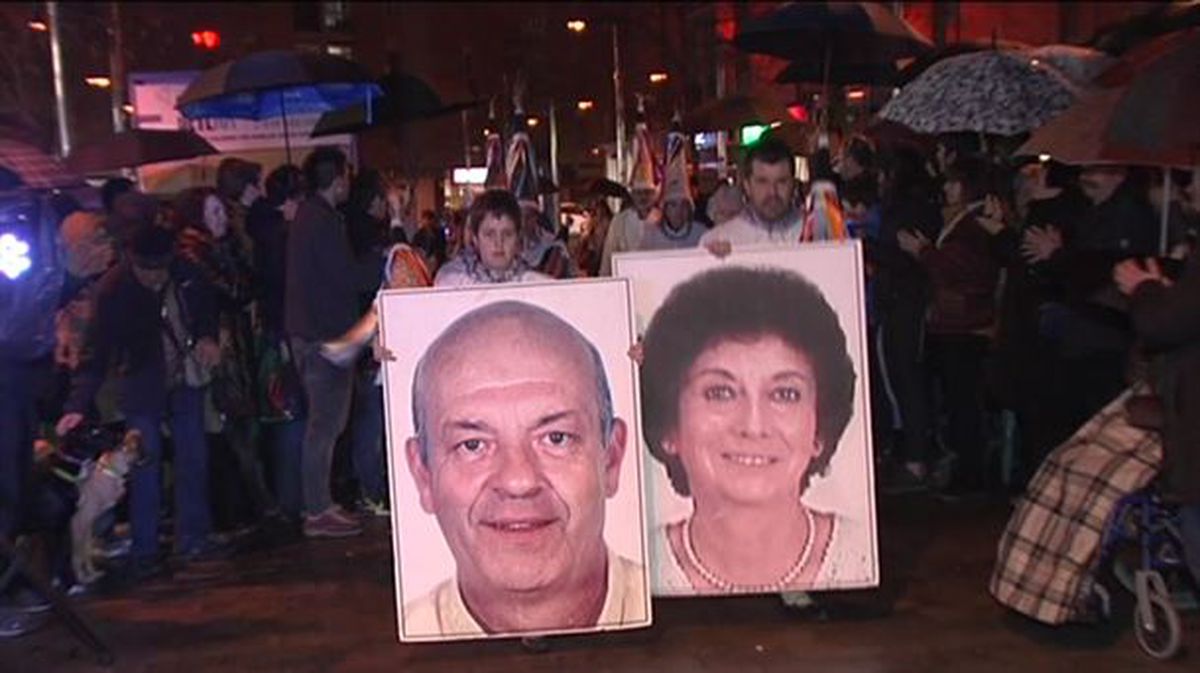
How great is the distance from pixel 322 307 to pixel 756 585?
10.1ft

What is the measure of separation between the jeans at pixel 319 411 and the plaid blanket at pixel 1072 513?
3.69m

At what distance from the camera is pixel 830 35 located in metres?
8.58

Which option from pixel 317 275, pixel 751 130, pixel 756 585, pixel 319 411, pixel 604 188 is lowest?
pixel 756 585

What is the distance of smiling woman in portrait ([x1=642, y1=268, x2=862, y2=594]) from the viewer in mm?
5129

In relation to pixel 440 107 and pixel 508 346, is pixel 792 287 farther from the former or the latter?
pixel 440 107

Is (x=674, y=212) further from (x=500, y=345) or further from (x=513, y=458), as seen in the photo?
(x=513, y=458)

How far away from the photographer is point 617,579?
5043 millimetres

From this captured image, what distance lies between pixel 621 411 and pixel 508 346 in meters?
0.49

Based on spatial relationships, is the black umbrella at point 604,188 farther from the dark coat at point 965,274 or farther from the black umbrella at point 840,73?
the black umbrella at point 840,73

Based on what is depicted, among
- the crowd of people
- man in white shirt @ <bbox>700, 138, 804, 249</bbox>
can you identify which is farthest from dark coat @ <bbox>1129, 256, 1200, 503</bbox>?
man in white shirt @ <bbox>700, 138, 804, 249</bbox>

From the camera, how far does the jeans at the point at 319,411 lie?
23.8 ft

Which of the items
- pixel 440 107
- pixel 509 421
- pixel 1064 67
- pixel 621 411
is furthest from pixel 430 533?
pixel 1064 67

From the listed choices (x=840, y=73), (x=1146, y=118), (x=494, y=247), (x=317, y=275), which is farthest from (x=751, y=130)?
(x=1146, y=118)

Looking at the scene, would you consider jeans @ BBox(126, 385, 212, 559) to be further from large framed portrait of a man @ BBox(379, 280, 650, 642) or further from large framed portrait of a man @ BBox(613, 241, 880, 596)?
large framed portrait of a man @ BBox(613, 241, 880, 596)
